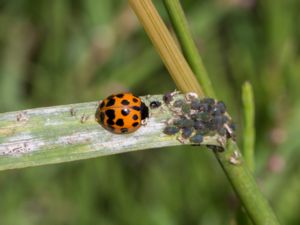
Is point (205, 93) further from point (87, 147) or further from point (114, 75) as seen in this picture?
point (114, 75)

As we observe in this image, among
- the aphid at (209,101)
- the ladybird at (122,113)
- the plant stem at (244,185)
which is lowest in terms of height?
the plant stem at (244,185)

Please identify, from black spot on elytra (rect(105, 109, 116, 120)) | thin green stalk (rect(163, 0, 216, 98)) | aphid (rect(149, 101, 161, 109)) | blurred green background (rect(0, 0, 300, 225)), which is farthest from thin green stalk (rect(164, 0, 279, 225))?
blurred green background (rect(0, 0, 300, 225))

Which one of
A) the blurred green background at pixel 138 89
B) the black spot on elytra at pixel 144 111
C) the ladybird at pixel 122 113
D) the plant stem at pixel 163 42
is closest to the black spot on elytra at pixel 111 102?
the ladybird at pixel 122 113

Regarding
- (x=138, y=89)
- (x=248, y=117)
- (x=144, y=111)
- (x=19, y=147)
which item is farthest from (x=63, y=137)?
(x=138, y=89)

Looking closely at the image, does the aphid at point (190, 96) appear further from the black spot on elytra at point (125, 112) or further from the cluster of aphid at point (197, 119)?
the black spot on elytra at point (125, 112)

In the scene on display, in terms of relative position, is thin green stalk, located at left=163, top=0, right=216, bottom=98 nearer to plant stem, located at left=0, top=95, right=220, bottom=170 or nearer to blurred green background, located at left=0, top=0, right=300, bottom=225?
plant stem, located at left=0, top=95, right=220, bottom=170
